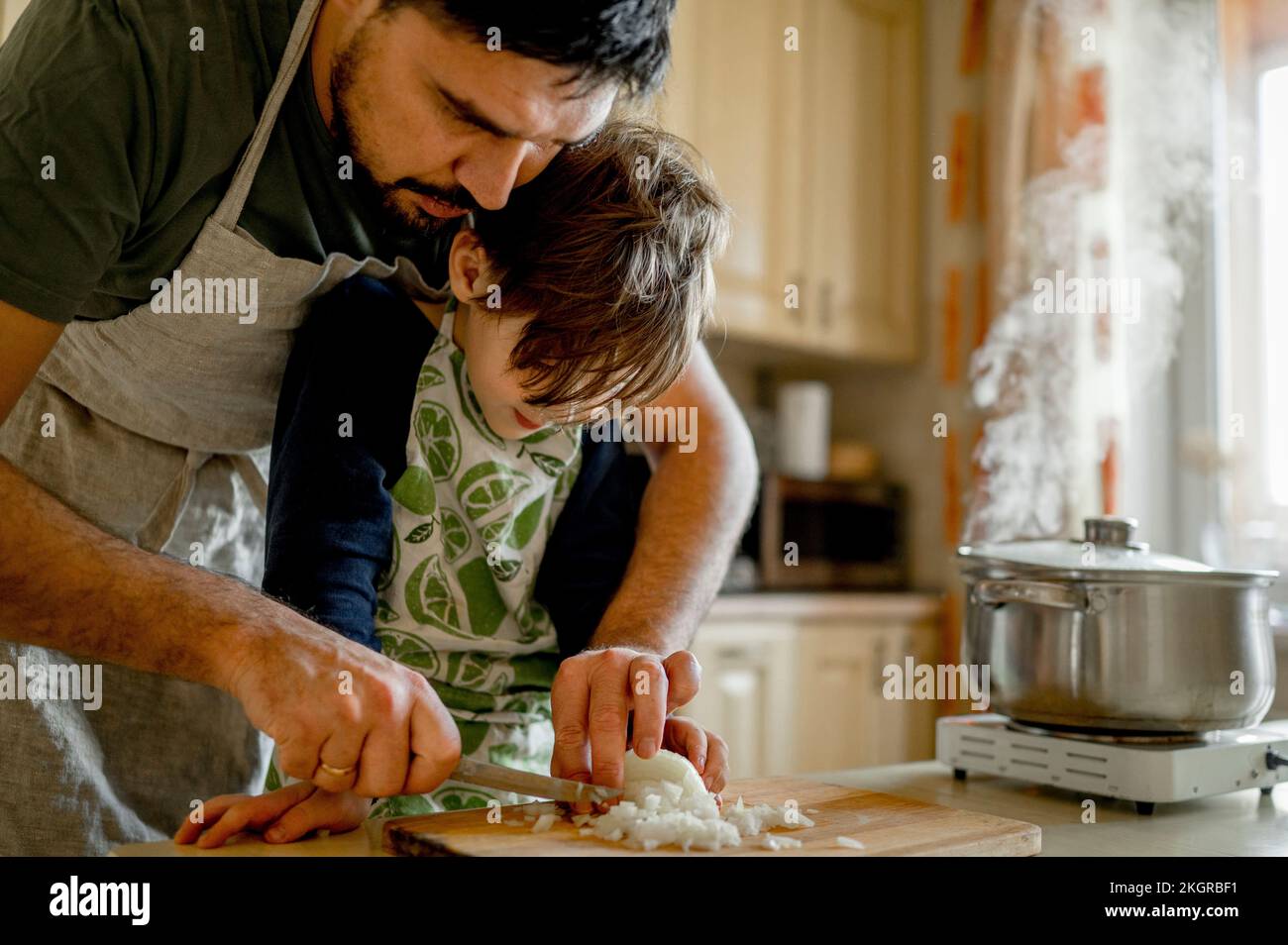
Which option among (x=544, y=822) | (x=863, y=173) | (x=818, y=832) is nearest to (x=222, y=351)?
(x=544, y=822)

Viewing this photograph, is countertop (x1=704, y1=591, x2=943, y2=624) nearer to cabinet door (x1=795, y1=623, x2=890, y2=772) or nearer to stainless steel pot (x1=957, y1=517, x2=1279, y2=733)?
cabinet door (x1=795, y1=623, x2=890, y2=772)

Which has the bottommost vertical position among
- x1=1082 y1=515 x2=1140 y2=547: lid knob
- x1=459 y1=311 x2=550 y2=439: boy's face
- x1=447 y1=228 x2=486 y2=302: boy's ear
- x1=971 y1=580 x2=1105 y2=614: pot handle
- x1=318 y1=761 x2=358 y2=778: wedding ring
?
x1=318 y1=761 x2=358 y2=778: wedding ring

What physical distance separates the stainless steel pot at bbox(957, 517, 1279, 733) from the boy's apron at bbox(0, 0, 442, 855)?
2.11ft

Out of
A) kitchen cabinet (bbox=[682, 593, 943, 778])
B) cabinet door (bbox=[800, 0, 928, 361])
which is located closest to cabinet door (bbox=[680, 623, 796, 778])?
kitchen cabinet (bbox=[682, 593, 943, 778])

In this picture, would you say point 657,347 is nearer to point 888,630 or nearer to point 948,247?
point 888,630

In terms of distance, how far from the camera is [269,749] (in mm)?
1242

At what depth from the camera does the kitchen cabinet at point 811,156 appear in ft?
8.77

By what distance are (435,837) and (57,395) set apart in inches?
25.3

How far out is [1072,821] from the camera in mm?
899

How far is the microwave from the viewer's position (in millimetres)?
2635

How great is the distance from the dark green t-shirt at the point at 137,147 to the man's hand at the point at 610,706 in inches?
18.1

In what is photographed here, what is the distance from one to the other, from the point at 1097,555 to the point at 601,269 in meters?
0.50

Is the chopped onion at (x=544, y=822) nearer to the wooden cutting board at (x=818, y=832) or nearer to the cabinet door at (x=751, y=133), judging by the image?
the wooden cutting board at (x=818, y=832)
